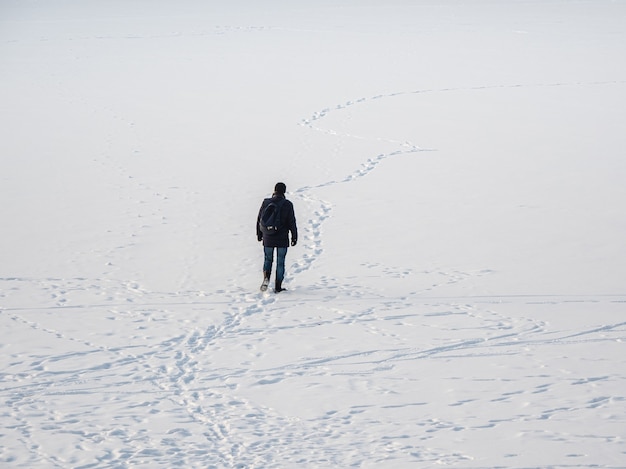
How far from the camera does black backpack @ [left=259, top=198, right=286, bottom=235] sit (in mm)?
9719

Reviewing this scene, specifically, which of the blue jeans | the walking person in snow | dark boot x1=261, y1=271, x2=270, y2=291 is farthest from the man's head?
dark boot x1=261, y1=271, x2=270, y2=291

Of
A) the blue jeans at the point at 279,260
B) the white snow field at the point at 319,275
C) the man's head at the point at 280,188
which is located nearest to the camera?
the white snow field at the point at 319,275

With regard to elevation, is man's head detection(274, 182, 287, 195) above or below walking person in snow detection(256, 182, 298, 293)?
above

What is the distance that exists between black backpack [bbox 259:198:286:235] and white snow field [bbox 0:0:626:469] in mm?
730

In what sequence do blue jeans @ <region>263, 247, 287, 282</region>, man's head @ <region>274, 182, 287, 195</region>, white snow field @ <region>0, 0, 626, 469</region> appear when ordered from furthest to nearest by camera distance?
blue jeans @ <region>263, 247, 287, 282</region>, man's head @ <region>274, 182, 287, 195</region>, white snow field @ <region>0, 0, 626, 469</region>

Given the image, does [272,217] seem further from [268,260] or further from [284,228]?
[268,260]

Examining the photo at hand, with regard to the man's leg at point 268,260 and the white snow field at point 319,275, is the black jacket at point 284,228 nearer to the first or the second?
the man's leg at point 268,260

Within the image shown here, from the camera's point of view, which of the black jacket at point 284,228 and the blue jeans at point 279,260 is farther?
the blue jeans at point 279,260

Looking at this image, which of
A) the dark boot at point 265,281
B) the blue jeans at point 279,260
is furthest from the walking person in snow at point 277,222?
the dark boot at point 265,281

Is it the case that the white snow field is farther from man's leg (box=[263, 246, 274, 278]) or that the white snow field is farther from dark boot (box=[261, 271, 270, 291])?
man's leg (box=[263, 246, 274, 278])

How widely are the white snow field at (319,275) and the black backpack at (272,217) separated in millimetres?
730

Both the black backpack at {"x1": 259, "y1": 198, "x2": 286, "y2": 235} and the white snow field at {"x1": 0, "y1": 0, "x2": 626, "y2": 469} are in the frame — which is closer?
the white snow field at {"x1": 0, "y1": 0, "x2": 626, "y2": 469}

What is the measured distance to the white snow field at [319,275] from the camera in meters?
6.64

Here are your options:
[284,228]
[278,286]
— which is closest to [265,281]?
[278,286]
